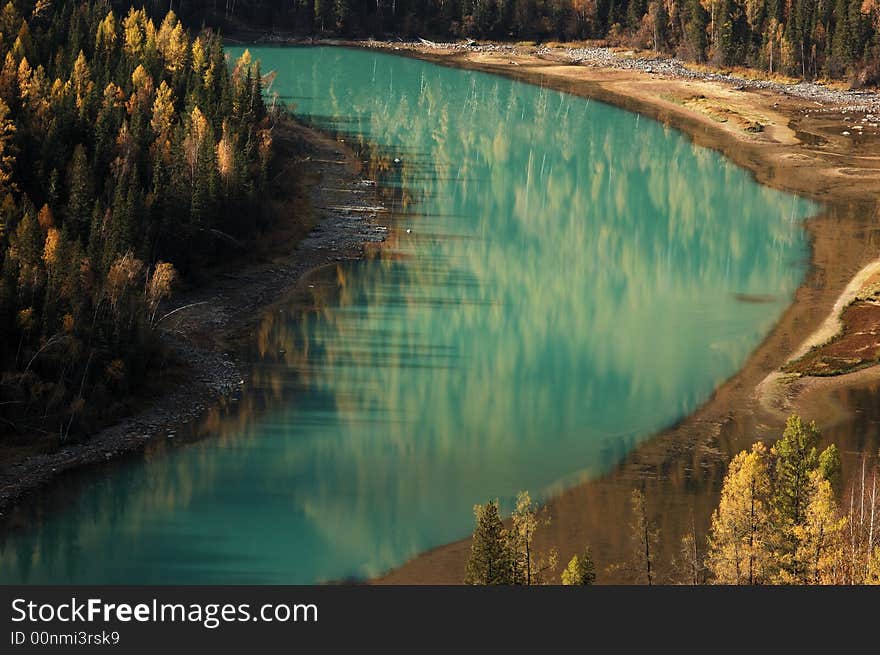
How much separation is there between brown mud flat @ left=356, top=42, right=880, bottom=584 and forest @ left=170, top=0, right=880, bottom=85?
7676mm

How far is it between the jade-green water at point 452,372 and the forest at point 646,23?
153 ft

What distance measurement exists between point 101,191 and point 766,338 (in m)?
32.1

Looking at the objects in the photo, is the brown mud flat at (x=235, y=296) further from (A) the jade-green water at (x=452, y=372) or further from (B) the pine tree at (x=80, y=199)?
(B) the pine tree at (x=80, y=199)

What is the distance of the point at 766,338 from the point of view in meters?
58.7

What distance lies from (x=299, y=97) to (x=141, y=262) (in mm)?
69888

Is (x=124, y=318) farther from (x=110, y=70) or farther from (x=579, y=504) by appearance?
(x=110, y=70)

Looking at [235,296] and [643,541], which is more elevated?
[235,296]

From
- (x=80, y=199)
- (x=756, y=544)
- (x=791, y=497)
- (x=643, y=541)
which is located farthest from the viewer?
(x=80, y=199)

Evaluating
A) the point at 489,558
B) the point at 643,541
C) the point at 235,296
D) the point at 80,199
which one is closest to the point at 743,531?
the point at 643,541

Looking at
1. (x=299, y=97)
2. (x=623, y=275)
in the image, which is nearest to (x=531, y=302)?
(x=623, y=275)

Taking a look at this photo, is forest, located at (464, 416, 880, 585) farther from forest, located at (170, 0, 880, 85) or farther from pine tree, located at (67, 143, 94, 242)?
forest, located at (170, 0, 880, 85)

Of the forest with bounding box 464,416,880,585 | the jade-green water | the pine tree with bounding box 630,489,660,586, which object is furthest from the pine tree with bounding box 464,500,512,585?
the jade-green water

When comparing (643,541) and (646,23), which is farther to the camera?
(646,23)

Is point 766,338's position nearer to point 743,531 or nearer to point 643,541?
point 643,541
